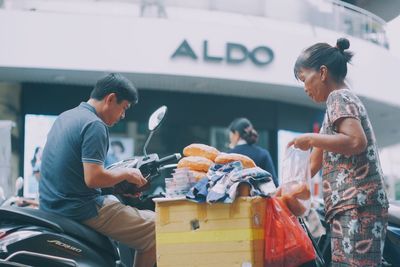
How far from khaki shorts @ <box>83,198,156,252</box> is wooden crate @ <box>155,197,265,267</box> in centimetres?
32

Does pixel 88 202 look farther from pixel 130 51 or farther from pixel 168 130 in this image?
pixel 168 130

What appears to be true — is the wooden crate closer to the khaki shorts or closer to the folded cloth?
the folded cloth

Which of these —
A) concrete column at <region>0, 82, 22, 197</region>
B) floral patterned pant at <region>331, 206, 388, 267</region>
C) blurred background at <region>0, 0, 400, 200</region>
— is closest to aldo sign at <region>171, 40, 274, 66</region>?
blurred background at <region>0, 0, 400, 200</region>

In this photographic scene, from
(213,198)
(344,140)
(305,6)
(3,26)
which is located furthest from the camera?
(305,6)

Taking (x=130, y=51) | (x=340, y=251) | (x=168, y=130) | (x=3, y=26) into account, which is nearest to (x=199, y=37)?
(x=130, y=51)

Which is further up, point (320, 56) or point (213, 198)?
point (320, 56)

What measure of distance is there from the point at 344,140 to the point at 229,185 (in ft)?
1.88

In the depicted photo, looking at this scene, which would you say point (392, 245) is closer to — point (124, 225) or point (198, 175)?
point (198, 175)

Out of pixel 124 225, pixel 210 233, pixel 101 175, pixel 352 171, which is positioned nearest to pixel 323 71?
pixel 352 171

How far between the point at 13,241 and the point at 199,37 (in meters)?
9.10

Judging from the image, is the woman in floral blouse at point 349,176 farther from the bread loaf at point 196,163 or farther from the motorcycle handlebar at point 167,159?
the motorcycle handlebar at point 167,159

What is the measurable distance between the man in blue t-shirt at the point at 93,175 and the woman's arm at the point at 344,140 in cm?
97

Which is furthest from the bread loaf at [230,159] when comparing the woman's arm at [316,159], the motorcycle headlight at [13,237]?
the motorcycle headlight at [13,237]

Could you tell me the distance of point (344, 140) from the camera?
272cm
